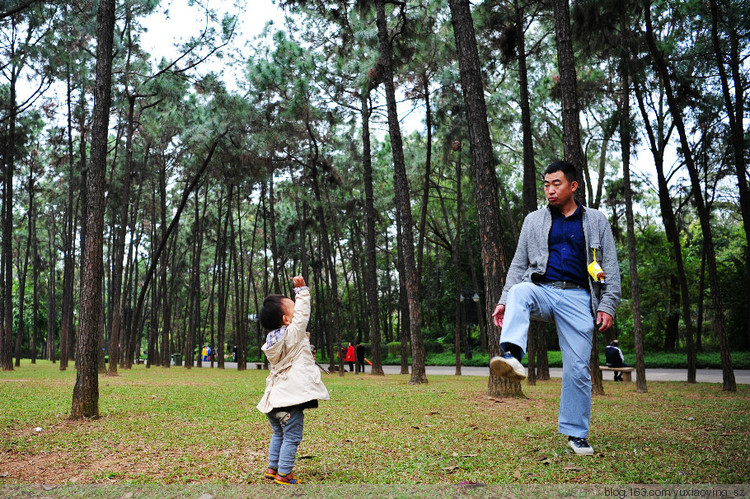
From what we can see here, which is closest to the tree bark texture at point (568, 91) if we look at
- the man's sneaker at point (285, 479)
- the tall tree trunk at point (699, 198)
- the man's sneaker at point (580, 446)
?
the tall tree trunk at point (699, 198)

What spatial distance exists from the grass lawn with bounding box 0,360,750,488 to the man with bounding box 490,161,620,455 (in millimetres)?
419

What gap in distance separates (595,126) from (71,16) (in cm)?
1788

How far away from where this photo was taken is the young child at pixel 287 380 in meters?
3.51

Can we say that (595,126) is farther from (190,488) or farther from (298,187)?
(190,488)

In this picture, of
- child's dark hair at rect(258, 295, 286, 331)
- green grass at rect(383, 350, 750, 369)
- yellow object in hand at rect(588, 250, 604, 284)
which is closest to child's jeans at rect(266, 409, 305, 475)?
child's dark hair at rect(258, 295, 286, 331)

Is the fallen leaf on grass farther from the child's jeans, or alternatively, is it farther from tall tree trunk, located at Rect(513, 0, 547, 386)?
tall tree trunk, located at Rect(513, 0, 547, 386)

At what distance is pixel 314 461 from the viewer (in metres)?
4.31

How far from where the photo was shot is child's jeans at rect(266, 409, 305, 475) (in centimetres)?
346

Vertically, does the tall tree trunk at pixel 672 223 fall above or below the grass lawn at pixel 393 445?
above

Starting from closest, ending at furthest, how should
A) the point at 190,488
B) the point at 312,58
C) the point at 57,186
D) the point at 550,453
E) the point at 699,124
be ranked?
1. the point at 190,488
2. the point at 550,453
3. the point at 699,124
4. the point at 312,58
5. the point at 57,186

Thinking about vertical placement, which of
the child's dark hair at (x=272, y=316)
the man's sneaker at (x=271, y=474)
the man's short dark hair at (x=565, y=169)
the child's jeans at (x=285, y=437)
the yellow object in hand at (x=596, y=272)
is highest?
the man's short dark hair at (x=565, y=169)

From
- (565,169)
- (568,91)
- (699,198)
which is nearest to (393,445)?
(565,169)

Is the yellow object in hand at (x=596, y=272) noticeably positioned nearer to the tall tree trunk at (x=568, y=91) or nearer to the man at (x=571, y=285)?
the man at (x=571, y=285)

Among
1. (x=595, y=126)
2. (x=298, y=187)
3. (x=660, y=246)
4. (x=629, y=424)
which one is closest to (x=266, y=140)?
(x=298, y=187)
